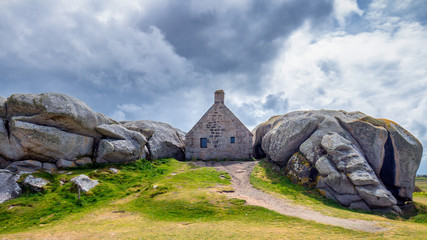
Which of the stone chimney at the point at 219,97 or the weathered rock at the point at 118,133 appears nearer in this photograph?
the weathered rock at the point at 118,133

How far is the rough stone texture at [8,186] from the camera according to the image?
1369cm

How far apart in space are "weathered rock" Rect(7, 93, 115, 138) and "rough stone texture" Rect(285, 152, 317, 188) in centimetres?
1792

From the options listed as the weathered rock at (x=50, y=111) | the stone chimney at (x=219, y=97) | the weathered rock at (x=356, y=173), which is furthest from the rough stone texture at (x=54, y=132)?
the weathered rock at (x=356, y=173)

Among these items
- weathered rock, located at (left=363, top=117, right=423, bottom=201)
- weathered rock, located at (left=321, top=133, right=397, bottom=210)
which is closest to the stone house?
weathered rock, located at (left=321, top=133, right=397, bottom=210)

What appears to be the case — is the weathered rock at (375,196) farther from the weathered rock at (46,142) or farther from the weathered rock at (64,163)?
the weathered rock at (46,142)

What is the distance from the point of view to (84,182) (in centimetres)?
1553

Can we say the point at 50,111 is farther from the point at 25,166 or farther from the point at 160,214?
the point at 160,214

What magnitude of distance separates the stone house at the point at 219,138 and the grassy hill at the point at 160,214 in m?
11.5

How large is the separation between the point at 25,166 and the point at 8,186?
3.75 m

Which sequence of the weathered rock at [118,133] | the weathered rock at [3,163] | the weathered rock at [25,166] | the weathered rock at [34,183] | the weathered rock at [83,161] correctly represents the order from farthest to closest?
the weathered rock at [118,133] < the weathered rock at [83,161] < the weathered rock at [3,163] < the weathered rock at [25,166] < the weathered rock at [34,183]

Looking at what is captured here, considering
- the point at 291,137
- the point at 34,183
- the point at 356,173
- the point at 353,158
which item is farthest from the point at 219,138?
the point at 34,183

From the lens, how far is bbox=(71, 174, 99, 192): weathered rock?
15.0m

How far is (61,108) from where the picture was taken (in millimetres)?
18797

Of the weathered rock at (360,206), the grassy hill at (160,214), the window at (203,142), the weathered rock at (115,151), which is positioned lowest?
the weathered rock at (360,206)
